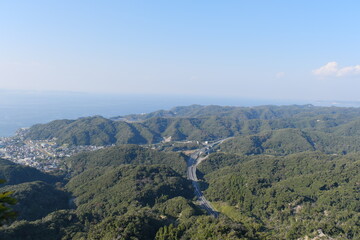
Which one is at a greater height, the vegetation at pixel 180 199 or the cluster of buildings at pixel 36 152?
the vegetation at pixel 180 199

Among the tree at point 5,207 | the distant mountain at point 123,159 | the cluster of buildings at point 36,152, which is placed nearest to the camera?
the tree at point 5,207

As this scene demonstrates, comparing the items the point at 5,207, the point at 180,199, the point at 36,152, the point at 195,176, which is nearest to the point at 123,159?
the point at 195,176

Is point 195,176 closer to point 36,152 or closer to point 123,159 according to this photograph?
point 123,159

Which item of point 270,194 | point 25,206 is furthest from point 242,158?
point 25,206

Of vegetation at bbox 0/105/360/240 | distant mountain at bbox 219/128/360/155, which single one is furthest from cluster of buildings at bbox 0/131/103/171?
distant mountain at bbox 219/128/360/155

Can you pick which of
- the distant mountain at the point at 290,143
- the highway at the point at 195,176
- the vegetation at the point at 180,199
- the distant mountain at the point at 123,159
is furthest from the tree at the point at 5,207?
the distant mountain at the point at 290,143

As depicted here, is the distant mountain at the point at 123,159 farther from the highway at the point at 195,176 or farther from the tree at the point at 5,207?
the tree at the point at 5,207

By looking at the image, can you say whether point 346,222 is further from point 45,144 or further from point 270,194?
point 45,144

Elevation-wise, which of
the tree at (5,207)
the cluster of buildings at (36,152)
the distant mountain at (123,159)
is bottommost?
the cluster of buildings at (36,152)
